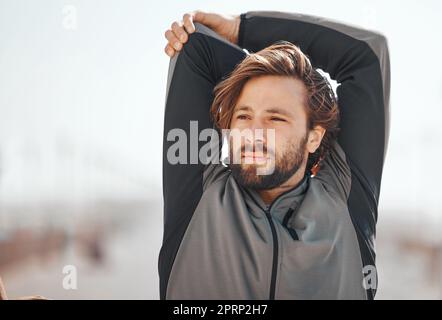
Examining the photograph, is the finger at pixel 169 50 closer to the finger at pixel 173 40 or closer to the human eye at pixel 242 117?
the finger at pixel 173 40

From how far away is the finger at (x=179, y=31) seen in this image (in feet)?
4.06

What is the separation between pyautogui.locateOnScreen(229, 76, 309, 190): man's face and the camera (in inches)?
46.7

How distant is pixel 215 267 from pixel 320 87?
56 centimetres

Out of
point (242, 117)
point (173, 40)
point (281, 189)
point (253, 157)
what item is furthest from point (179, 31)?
point (281, 189)

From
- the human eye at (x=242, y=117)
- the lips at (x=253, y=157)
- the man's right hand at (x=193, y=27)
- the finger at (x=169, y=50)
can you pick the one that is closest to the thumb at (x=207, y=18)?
the man's right hand at (x=193, y=27)

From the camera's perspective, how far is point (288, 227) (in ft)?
3.87

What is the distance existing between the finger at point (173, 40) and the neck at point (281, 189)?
439 millimetres

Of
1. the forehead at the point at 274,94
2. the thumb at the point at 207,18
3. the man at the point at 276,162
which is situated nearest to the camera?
the man at the point at 276,162

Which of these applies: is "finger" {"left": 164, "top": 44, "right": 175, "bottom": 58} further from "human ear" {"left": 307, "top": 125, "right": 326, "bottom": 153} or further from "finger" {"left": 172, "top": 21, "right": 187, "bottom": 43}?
"human ear" {"left": 307, "top": 125, "right": 326, "bottom": 153}

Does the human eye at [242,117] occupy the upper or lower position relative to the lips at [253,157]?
upper

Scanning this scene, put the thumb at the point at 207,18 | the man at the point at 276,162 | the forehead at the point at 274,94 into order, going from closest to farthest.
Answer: the man at the point at 276,162
the forehead at the point at 274,94
the thumb at the point at 207,18
